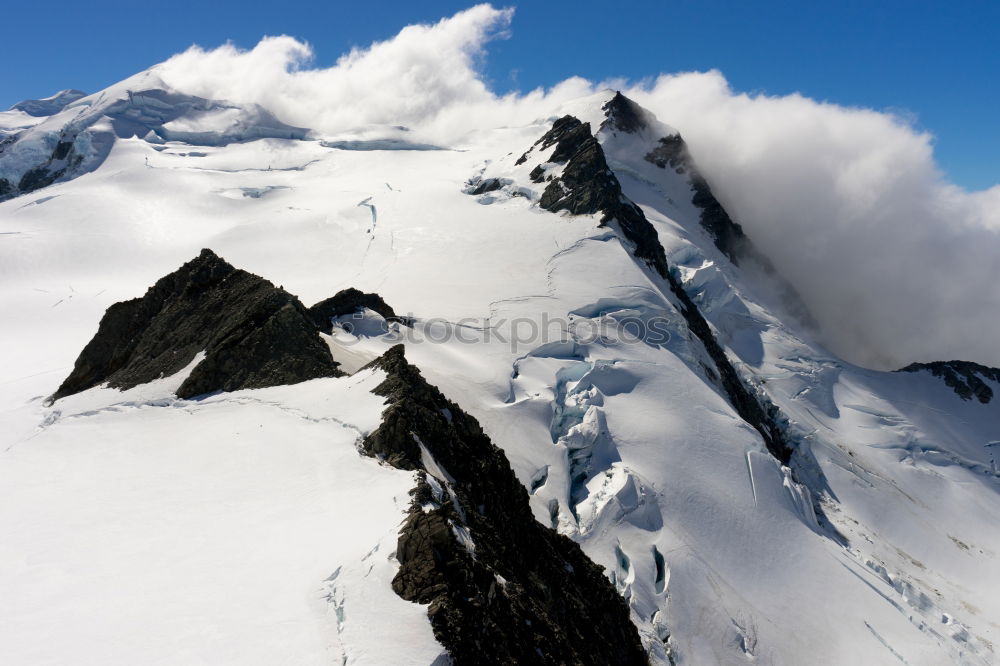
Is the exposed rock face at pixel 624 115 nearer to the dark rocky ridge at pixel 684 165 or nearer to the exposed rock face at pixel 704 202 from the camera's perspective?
the dark rocky ridge at pixel 684 165

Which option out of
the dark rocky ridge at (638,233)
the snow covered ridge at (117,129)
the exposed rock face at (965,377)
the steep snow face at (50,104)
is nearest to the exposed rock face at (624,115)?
the dark rocky ridge at (638,233)

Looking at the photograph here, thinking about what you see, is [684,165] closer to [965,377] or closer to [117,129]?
[965,377]

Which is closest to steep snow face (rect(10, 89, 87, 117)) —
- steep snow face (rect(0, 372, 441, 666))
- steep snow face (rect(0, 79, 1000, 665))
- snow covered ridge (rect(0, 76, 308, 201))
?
snow covered ridge (rect(0, 76, 308, 201))

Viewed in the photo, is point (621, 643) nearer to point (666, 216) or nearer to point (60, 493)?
point (60, 493)

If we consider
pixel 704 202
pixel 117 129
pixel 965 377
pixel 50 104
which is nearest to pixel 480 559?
pixel 965 377

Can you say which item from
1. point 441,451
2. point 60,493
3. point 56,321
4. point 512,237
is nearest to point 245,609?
point 441,451

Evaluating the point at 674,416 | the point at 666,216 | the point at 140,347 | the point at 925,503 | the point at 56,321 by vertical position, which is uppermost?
the point at 666,216

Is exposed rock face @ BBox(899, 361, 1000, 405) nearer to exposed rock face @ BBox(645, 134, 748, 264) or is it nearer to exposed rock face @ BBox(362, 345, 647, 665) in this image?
exposed rock face @ BBox(645, 134, 748, 264)
